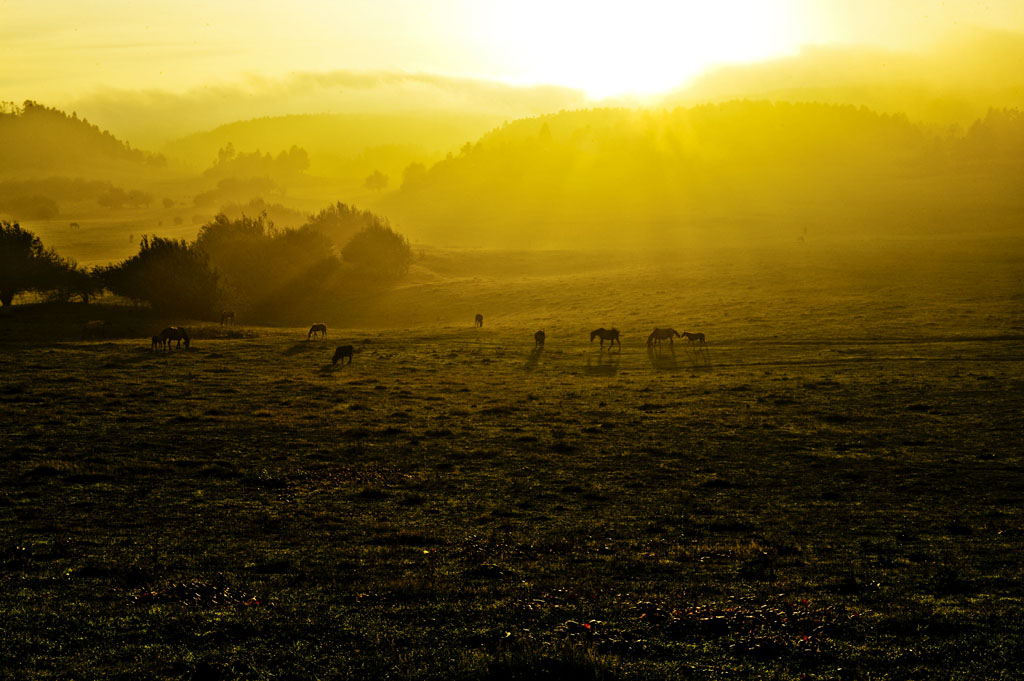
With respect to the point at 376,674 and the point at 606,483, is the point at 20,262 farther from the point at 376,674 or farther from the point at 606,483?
the point at 376,674

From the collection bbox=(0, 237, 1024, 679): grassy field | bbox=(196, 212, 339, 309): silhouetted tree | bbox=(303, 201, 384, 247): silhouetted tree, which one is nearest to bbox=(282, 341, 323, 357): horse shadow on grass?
bbox=(0, 237, 1024, 679): grassy field

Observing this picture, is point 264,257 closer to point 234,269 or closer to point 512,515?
point 234,269

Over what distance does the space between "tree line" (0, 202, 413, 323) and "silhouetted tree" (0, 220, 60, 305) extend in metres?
0.08

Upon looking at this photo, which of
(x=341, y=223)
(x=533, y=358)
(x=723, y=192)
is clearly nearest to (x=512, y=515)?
(x=533, y=358)

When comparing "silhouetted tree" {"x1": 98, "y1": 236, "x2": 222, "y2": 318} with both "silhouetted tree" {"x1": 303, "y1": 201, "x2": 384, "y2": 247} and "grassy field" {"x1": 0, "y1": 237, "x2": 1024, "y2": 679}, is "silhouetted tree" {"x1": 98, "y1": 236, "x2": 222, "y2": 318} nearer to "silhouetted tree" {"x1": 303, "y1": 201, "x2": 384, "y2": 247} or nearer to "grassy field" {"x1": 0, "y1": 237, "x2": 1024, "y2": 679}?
"grassy field" {"x1": 0, "y1": 237, "x2": 1024, "y2": 679}

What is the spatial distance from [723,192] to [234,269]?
116720 millimetres

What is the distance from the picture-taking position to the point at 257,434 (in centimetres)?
2453

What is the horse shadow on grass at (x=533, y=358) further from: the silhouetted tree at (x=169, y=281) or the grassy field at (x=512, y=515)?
the silhouetted tree at (x=169, y=281)

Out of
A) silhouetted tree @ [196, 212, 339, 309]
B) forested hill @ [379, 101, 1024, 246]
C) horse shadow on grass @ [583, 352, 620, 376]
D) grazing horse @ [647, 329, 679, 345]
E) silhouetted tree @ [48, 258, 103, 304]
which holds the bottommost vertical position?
horse shadow on grass @ [583, 352, 620, 376]

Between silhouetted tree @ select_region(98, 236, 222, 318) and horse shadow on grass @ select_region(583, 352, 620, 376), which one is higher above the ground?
silhouetted tree @ select_region(98, 236, 222, 318)

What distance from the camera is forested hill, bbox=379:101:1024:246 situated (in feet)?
422

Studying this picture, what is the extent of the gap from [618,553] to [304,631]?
6.40m

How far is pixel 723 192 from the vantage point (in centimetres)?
16375

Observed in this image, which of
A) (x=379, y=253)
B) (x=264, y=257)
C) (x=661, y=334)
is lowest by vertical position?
(x=661, y=334)
